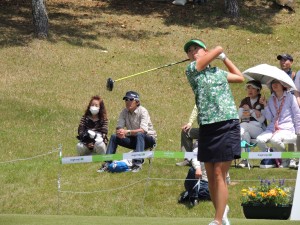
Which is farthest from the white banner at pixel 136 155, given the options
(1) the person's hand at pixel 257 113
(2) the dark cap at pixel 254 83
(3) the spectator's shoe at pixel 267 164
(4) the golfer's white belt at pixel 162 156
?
(2) the dark cap at pixel 254 83

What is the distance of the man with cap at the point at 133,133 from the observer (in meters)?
14.2

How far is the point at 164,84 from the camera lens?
2272cm

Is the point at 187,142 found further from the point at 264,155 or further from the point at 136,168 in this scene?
the point at 264,155

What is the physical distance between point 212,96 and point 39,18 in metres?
18.1

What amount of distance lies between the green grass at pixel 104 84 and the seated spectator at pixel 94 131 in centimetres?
32

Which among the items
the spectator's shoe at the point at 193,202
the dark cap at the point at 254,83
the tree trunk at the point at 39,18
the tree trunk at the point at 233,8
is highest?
the tree trunk at the point at 233,8

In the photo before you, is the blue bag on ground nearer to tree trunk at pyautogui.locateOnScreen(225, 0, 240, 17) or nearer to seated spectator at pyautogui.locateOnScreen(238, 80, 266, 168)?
seated spectator at pyautogui.locateOnScreen(238, 80, 266, 168)

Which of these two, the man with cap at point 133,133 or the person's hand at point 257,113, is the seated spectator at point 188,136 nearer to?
the man with cap at point 133,133

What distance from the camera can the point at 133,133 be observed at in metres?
14.4

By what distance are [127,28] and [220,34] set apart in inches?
123

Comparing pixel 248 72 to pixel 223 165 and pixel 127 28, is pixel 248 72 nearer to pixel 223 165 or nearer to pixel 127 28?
pixel 223 165

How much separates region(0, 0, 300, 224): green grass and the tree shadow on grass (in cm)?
4

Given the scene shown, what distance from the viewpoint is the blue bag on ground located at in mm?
14156

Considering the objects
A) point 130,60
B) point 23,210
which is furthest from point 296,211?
point 130,60
